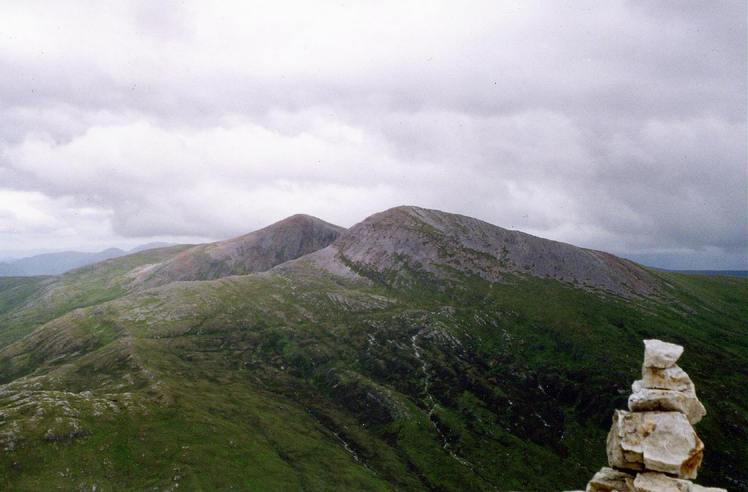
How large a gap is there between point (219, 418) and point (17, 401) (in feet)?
231

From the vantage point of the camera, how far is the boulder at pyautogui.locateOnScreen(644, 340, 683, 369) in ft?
66.8

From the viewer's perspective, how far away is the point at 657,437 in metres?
18.7

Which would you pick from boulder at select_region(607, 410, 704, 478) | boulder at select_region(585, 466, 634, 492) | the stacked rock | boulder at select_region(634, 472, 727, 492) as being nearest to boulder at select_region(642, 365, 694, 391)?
the stacked rock

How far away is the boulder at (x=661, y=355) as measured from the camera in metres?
20.4

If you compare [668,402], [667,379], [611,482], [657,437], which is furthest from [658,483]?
[667,379]

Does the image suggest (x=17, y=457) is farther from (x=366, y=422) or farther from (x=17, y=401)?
(x=366, y=422)

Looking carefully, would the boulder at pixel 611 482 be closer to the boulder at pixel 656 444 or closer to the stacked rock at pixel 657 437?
the stacked rock at pixel 657 437

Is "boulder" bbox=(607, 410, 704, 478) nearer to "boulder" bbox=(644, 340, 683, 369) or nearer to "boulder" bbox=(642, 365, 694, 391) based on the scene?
"boulder" bbox=(642, 365, 694, 391)

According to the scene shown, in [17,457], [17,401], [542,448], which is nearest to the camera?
[17,457]

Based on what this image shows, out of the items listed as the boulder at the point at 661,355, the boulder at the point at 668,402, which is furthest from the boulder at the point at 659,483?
the boulder at the point at 661,355

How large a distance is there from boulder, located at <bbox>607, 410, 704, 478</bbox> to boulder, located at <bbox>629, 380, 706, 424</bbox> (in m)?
0.45

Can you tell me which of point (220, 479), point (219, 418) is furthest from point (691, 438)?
point (219, 418)

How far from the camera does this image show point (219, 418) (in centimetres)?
16350

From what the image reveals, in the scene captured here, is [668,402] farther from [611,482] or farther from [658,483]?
[611,482]
